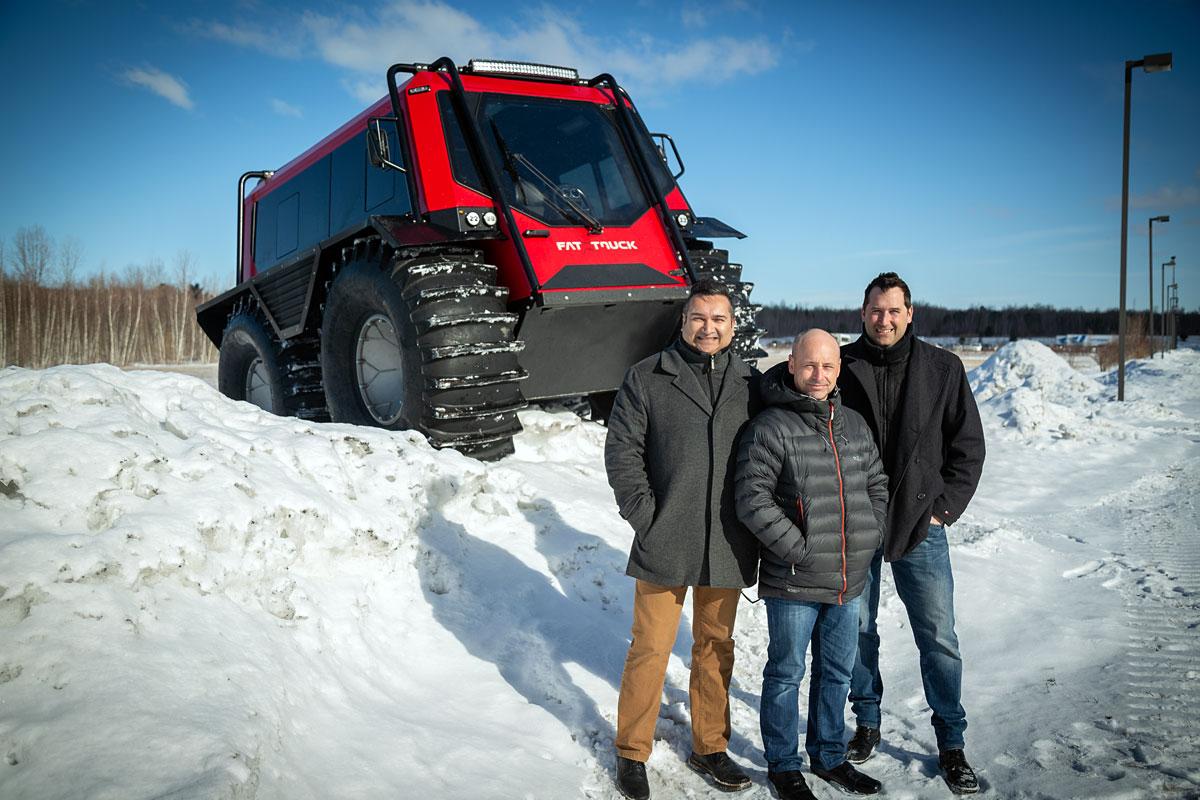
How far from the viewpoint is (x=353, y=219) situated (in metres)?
7.32

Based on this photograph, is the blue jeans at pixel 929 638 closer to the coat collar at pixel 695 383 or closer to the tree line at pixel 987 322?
the coat collar at pixel 695 383

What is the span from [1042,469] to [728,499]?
25.0 ft

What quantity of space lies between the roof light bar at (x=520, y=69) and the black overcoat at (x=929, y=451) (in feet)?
13.8

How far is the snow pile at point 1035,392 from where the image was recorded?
11.0 metres

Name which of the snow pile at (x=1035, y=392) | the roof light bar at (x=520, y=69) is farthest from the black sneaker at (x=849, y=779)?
the snow pile at (x=1035, y=392)

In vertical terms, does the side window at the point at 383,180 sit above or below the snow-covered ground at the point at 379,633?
above

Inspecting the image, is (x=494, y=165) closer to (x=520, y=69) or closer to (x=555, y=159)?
(x=555, y=159)

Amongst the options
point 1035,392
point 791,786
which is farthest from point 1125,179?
point 791,786

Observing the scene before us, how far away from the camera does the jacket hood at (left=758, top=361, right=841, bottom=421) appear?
3146 millimetres

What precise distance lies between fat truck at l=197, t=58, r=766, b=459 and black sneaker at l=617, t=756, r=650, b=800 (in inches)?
112

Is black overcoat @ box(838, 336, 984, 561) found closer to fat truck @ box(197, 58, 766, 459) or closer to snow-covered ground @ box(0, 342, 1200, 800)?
snow-covered ground @ box(0, 342, 1200, 800)

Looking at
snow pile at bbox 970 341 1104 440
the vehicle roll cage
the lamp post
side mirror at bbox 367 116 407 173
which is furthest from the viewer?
the lamp post

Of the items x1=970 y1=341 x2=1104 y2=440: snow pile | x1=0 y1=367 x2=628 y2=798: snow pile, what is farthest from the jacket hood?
x1=970 y1=341 x2=1104 y2=440: snow pile

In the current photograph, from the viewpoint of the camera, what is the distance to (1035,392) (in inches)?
465
